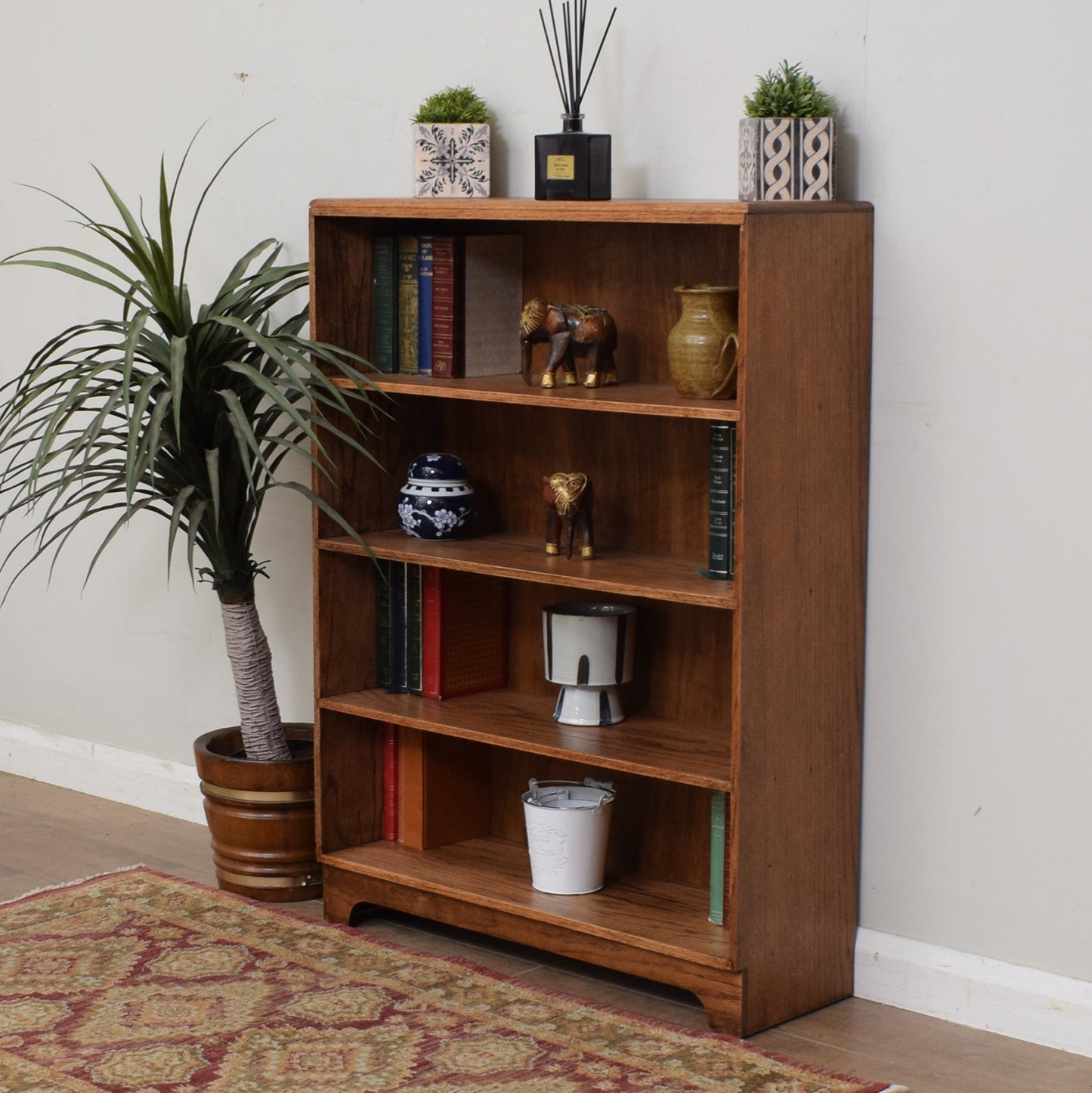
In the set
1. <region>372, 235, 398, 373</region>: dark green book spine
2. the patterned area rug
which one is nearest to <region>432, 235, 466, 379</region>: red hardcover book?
<region>372, 235, 398, 373</region>: dark green book spine

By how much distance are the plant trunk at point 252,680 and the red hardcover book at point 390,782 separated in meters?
0.24

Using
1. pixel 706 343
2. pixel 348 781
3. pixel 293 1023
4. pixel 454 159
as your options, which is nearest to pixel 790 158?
pixel 706 343

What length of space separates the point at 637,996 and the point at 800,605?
763mm

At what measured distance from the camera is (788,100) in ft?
8.70

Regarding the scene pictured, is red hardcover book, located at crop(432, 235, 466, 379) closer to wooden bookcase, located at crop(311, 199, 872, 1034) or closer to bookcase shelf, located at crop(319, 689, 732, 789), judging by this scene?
wooden bookcase, located at crop(311, 199, 872, 1034)

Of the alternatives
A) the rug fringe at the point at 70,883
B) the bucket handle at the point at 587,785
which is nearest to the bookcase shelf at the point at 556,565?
the bucket handle at the point at 587,785

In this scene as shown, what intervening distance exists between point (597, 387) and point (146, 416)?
105cm

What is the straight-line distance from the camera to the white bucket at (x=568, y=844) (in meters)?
2.92

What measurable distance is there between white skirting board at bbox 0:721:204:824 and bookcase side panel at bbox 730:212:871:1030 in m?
1.64

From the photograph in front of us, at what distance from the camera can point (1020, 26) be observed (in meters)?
2.54

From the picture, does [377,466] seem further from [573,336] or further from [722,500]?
[722,500]

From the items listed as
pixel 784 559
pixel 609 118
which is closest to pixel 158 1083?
pixel 784 559

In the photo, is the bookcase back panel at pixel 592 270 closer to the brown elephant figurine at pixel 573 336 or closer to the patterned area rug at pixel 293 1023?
the brown elephant figurine at pixel 573 336

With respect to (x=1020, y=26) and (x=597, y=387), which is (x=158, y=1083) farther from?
(x=1020, y=26)
